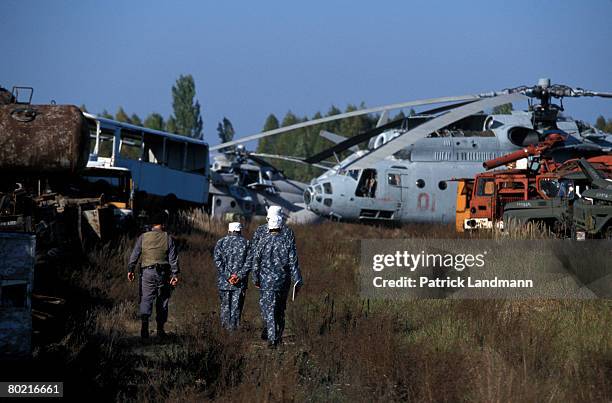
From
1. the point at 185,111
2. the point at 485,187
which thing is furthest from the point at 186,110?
the point at 485,187

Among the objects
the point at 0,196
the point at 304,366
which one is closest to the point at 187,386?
the point at 304,366

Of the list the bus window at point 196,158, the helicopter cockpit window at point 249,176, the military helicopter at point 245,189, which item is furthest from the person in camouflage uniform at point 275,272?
the helicopter cockpit window at point 249,176

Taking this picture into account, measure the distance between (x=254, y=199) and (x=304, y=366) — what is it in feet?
81.0

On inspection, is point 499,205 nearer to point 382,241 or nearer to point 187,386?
point 382,241

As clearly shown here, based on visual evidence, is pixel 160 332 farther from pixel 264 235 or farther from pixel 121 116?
pixel 121 116

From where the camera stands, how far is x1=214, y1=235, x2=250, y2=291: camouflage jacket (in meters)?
11.9

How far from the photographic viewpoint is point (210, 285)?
1609 cm

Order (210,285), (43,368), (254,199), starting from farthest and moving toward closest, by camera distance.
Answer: (254,199)
(210,285)
(43,368)

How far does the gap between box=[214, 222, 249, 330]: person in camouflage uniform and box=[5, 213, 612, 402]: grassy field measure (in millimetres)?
243

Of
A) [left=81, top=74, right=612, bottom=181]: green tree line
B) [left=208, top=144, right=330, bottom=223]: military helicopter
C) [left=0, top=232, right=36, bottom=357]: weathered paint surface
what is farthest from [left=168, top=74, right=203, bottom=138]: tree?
[left=0, top=232, right=36, bottom=357]: weathered paint surface

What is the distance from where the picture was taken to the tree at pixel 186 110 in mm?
107000

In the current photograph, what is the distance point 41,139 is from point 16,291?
137 cm

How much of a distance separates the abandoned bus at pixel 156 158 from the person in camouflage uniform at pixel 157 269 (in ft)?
45.8

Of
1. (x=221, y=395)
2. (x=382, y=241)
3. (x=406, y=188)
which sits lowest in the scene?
(x=221, y=395)
